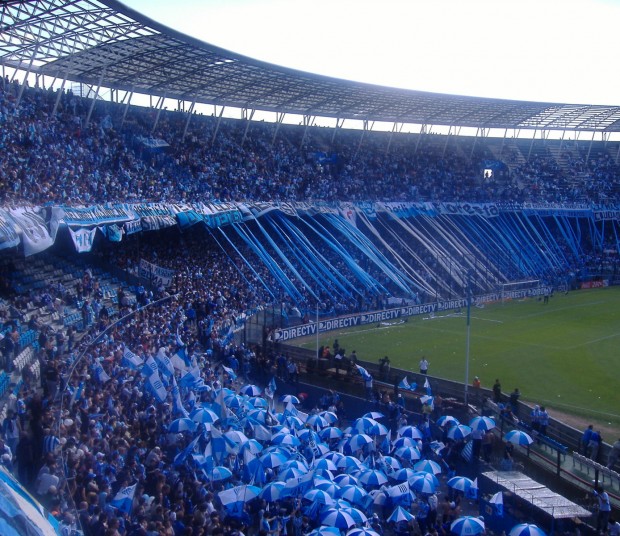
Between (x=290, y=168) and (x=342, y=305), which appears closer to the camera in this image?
(x=342, y=305)

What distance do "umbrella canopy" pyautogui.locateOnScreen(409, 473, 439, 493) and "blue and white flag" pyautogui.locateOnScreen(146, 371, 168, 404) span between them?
6008 mm

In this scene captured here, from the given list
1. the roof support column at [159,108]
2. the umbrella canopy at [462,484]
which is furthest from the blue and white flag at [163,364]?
the roof support column at [159,108]

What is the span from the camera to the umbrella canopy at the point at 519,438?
17219mm

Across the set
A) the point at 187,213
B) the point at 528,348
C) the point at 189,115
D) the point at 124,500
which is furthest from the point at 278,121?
the point at 124,500

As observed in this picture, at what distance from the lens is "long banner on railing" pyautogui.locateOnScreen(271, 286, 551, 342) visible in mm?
32688

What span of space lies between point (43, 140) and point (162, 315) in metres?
9.58

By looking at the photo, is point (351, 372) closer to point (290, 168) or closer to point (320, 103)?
point (290, 168)

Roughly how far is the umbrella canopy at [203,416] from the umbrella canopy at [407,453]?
171 inches

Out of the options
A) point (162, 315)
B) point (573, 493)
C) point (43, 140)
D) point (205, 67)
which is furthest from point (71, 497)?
point (205, 67)

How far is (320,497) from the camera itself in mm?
13094

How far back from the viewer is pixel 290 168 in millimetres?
46844

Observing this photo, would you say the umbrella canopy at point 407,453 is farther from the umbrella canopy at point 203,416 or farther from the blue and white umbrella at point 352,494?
the umbrella canopy at point 203,416

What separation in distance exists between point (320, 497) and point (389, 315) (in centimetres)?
2499

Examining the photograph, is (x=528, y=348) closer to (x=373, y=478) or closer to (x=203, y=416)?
(x=373, y=478)
